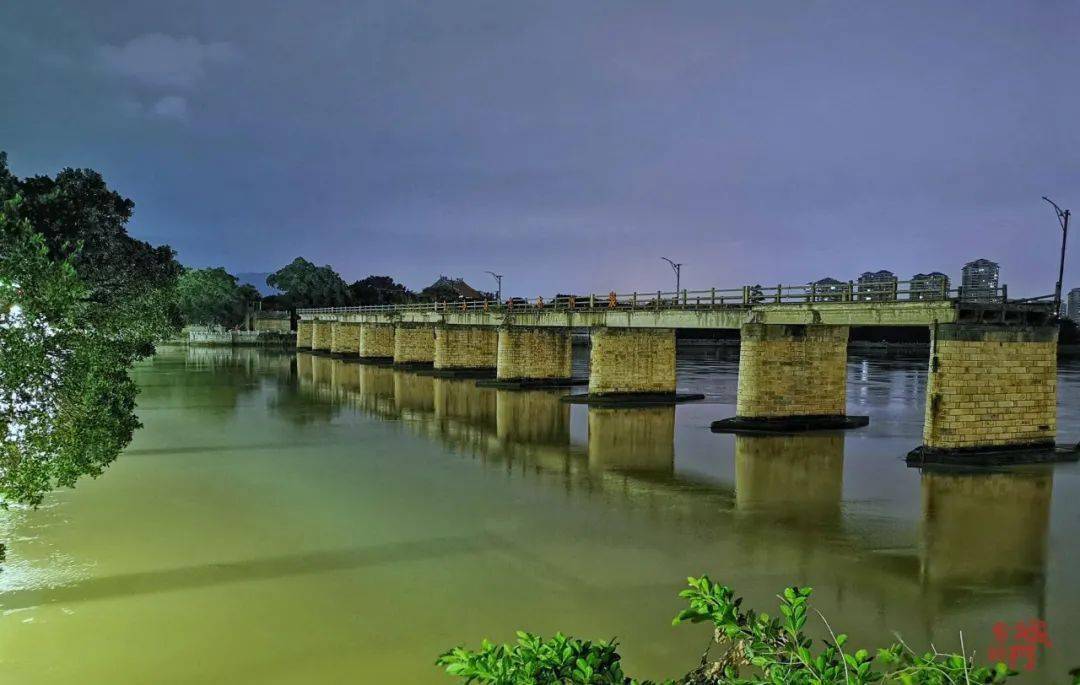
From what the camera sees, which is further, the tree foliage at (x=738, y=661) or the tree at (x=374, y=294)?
the tree at (x=374, y=294)

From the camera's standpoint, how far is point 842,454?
2575 centimetres

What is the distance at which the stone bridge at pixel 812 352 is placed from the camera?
22.5 meters

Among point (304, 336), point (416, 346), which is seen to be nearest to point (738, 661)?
point (416, 346)

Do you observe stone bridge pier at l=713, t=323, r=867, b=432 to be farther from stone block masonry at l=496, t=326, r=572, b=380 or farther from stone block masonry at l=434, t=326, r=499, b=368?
stone block masonry at l=434, t=326, r=499, b=368

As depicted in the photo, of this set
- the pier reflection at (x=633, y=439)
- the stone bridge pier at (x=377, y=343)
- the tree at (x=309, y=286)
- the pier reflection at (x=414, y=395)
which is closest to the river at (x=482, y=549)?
the pier reflection at (x=633, y=439)

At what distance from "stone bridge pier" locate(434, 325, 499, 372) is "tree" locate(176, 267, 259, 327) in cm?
6973

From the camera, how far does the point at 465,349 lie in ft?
184

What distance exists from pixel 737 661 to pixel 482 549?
11.1 meters

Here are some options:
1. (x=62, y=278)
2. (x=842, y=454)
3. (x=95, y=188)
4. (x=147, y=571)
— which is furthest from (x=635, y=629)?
(x=95, y=188)

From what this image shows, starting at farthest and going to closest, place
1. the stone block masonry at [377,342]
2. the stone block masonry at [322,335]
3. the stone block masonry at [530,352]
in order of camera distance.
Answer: the stone block masonry at [322,335] → the stone block masonry at [377,342] → the stone block masonry at [530,352]

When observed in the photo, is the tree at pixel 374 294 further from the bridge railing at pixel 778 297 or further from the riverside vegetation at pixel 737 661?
the riverside vegetation at pixel 737 661

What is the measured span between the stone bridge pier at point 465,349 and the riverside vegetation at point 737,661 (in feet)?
170

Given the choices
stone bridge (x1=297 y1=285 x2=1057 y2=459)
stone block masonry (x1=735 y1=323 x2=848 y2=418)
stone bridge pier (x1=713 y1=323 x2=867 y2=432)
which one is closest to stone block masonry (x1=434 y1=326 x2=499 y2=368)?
→ stone bridge (x1=297 y1=285 x2=1057 y2=459)

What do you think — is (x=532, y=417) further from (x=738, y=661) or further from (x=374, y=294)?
(x=374, y=294)
